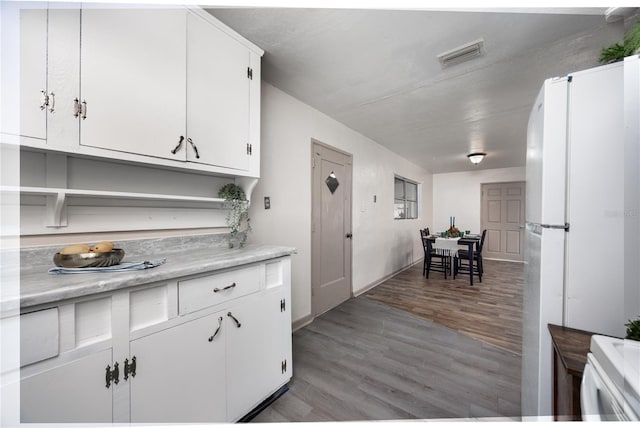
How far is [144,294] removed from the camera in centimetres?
99

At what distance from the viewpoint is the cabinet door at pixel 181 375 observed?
974 mm

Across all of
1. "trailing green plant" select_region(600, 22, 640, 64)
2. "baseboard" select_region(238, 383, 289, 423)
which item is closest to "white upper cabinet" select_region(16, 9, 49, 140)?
"baseboard" select_region(238, 383, 289, 423)

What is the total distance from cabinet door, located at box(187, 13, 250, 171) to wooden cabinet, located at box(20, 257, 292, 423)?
2.65 feet

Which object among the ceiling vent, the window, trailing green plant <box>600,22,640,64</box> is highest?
the ceiling vent

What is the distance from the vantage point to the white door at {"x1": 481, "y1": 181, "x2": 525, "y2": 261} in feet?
20.0

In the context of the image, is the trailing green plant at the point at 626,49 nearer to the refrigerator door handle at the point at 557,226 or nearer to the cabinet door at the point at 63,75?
the refrigerator door handle at the point at 557,226

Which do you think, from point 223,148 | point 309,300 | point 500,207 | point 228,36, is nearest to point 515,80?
point 228,36

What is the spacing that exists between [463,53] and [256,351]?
104 inches

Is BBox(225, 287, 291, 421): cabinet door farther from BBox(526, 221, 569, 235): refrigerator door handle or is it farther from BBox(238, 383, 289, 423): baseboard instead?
BBox(526, 221, 569, 235): refrigerator door handle

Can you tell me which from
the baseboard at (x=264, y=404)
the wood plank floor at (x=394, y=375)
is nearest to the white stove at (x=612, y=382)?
the wood plank floor at (x=394, y=375)

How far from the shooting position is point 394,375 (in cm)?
183

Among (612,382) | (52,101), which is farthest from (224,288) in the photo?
(612,382)

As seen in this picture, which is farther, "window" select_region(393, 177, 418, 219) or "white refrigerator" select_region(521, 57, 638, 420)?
"window" select_region(393, 177, 418, 219)

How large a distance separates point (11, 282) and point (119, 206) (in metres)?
0.56
